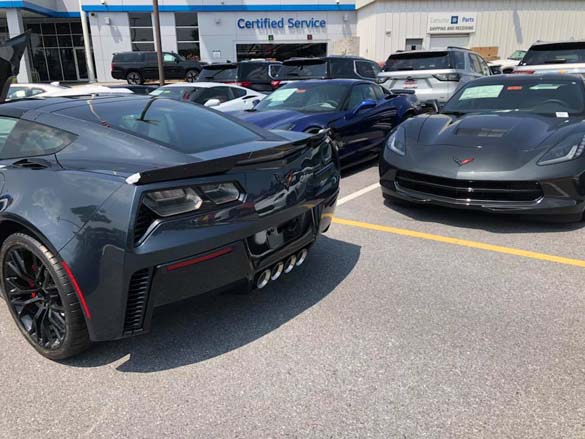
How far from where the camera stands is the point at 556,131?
4555mm

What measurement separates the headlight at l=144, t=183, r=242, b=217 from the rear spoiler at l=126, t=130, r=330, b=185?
0.06 m

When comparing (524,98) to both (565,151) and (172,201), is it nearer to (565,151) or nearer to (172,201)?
(565,151)

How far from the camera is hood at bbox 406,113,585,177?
171 inches

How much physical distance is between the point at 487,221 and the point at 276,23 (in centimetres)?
2787

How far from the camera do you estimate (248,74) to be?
13.9 metres

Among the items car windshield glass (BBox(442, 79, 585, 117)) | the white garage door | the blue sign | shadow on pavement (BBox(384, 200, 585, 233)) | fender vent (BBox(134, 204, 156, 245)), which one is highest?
the blue sign

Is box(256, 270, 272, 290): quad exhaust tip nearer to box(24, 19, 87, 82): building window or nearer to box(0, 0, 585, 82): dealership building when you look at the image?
box(0, 0, 585, 82): dealership building

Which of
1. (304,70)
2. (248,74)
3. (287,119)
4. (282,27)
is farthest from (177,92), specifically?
(282,27)

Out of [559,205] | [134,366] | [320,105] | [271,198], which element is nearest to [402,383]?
[271,198]

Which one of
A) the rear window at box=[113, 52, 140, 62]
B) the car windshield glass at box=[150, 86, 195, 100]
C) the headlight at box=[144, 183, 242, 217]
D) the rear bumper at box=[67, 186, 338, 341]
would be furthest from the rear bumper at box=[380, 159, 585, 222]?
the rear window at box=[113, 52, 140, 62]

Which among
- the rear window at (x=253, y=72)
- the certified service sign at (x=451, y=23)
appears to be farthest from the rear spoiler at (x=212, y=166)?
the certified service sign at (x=451, y=23)

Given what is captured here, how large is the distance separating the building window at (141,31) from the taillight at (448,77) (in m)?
23.3

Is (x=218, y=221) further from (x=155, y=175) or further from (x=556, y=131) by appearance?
(x=556, y=131)

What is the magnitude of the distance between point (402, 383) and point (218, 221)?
4.04 ft
